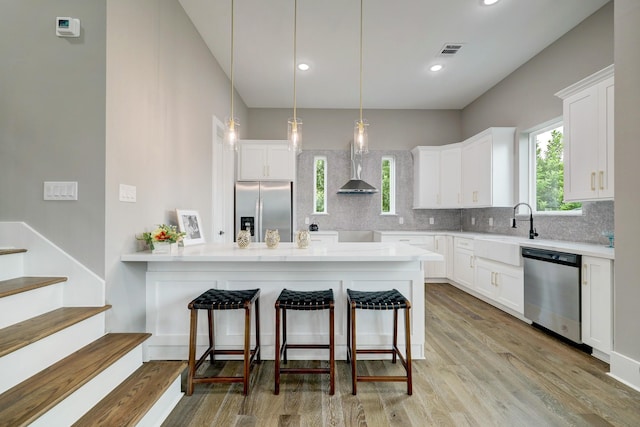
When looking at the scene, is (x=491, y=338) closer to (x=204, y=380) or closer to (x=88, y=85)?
(x=204, y=380)

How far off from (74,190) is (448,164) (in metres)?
5.00

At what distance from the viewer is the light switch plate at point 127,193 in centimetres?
206

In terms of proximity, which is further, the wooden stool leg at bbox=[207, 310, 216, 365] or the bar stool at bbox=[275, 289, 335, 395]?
the wooden stool leg at bbox=[207, 310, 216, 365]

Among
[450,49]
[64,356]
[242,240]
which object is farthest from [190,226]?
[450,49]

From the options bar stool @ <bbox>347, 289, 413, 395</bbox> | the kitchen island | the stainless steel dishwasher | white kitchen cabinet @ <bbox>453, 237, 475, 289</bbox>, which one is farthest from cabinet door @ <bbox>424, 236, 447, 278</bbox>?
bar stool @ <bbox>347, 289, 413, 395</bbox>

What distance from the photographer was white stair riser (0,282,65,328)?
61.6 inches

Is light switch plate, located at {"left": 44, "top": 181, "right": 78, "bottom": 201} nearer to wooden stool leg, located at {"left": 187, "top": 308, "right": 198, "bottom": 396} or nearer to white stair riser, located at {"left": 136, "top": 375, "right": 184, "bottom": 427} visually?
wooden stool leg, located at {"left": 187, "top": 308, "right": 198, "bottom": 396}

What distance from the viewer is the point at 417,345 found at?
242 cm

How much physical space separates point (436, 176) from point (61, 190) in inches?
197

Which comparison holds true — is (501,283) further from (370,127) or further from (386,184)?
(370,127)

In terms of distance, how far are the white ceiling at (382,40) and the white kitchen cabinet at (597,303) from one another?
2438 millimetres

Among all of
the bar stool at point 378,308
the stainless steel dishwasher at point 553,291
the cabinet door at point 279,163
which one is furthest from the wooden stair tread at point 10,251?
the stainless steel dishwasher at point 553,291

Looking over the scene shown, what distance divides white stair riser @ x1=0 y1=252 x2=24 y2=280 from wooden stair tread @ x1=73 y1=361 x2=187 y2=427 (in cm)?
96

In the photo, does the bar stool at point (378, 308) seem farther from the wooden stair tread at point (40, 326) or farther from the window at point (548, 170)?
the window at point (548, 170)
